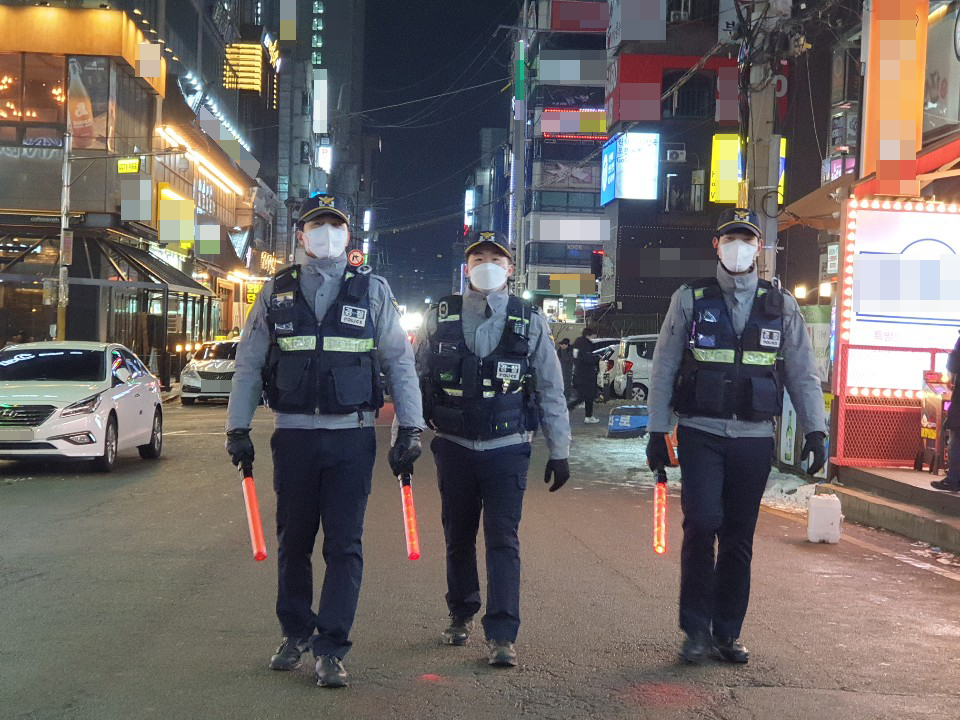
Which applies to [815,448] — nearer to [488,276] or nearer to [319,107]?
[488,276]

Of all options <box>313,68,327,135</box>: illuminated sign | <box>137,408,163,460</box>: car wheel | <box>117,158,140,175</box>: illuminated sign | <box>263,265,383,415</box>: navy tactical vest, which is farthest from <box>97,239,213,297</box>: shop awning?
<box>313,68,327,135</box>: illuminated sign

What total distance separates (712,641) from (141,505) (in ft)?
22.6

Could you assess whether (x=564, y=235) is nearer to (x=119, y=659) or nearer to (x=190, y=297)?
(x=190, y=297)

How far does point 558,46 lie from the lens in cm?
7500

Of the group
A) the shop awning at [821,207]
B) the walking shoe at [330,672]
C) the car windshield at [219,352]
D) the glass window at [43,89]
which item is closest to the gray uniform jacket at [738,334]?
the walking shoe at [330,672]

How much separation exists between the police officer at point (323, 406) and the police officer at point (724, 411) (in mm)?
1379

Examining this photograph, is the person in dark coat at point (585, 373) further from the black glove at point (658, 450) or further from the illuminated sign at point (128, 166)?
the black glove at point (658, 450)

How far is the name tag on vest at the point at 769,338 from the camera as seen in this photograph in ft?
18.2

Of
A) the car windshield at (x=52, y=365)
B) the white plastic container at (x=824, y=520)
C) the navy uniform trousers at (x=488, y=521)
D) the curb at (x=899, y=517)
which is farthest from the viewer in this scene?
the car windshield at (x=52, y=365)

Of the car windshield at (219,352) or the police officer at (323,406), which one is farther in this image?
the car windshield at (219,352)

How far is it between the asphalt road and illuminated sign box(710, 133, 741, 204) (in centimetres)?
2756

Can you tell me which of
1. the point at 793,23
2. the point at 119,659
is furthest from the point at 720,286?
the point at 793,23

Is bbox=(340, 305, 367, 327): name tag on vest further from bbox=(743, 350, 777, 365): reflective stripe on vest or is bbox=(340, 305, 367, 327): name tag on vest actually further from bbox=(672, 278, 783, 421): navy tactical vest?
bbox=(743, 350, 777, 365): reflective stripe on vest

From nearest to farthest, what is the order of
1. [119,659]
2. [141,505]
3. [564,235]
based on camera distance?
1. [119,659]
2. [141,505]
3. [564,235]
